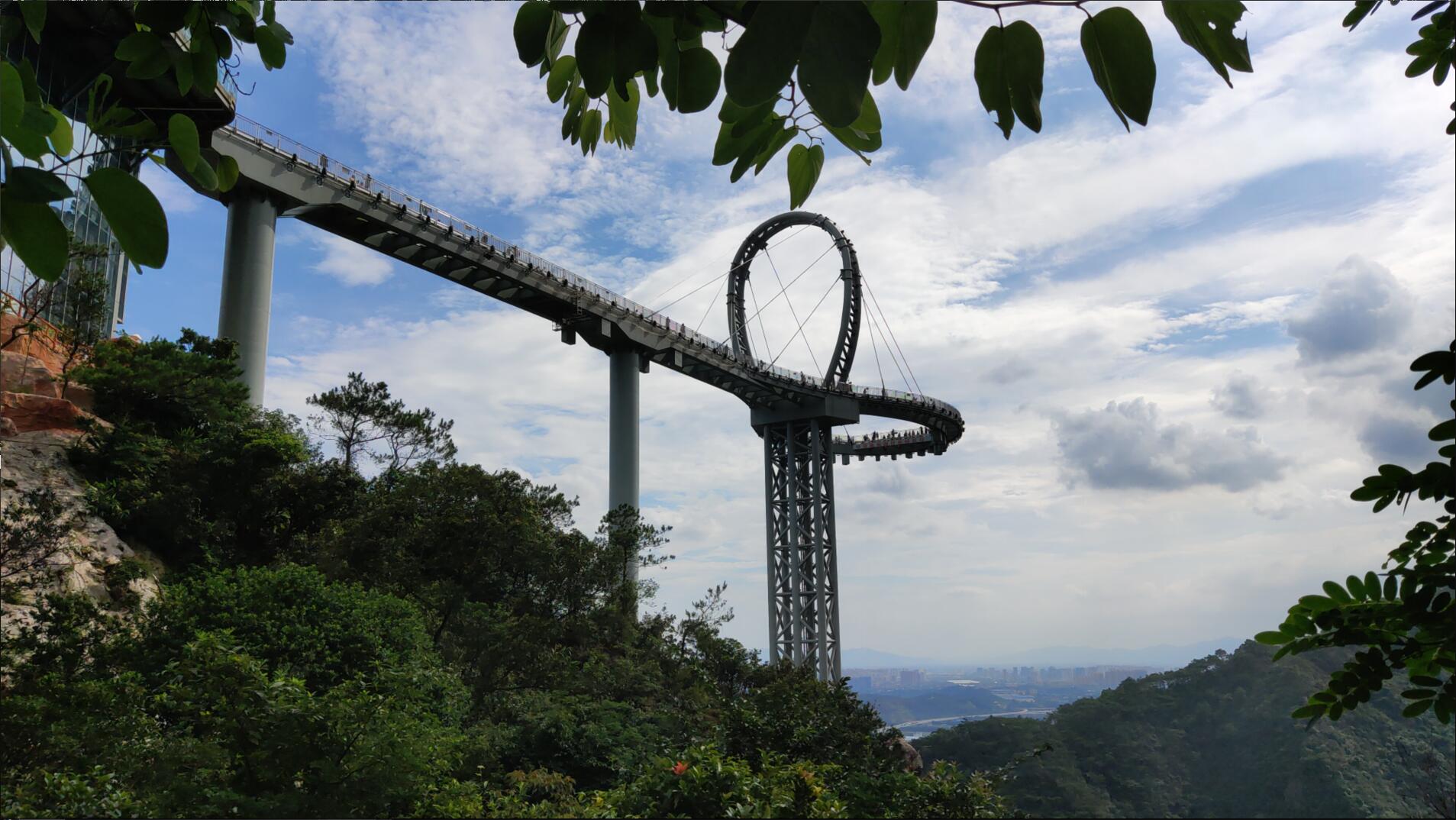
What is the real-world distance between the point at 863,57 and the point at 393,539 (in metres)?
13.7

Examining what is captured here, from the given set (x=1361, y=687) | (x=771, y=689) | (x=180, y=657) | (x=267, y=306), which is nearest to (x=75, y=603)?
(x=180, y=657)

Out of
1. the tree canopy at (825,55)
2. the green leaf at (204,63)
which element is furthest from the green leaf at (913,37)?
the green leaf at (204,63)

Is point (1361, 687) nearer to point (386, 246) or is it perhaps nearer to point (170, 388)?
point (170, 388)

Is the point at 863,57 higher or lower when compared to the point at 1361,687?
higher

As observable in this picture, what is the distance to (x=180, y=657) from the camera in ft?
26.2

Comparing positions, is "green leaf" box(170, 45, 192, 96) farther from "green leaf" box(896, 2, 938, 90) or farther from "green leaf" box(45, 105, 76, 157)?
"green leaf" box(896, 2, 938, 90)

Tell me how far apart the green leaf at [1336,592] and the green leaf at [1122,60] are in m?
1.35

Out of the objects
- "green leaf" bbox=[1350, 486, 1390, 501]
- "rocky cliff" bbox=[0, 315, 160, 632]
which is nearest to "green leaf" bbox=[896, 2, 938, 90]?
"green leaf" bbox=[1350, 486, 1390, 501]

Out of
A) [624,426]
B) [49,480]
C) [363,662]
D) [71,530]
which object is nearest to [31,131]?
[363,662]

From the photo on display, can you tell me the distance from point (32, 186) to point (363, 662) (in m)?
9.01

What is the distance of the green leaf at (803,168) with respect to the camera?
3.88 ft

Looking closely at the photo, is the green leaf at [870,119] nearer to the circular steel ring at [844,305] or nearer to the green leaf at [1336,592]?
the green leaf at [1336,592]

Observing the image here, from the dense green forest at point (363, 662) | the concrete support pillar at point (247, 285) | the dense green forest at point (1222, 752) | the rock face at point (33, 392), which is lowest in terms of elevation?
the dense green forest at point (1222, 752)

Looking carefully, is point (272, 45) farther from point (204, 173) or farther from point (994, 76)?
point (994, 76)
